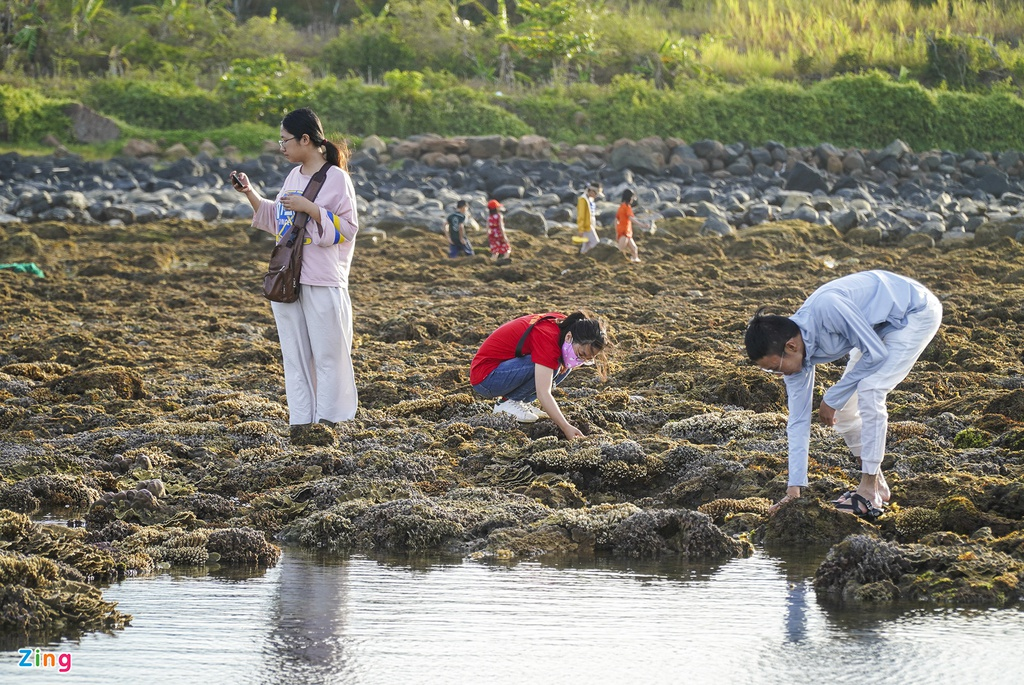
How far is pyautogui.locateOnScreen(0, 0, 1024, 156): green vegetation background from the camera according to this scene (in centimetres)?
3300

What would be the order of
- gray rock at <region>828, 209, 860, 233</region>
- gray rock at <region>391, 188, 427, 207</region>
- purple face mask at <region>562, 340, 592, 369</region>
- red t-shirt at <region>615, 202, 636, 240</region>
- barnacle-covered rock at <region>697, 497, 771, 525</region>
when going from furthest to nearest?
1. gray rock at <region>391, 188, 427, 207</region>
2. gray rock at <region>828, 209, 860, 233</region>
3. red t-shirt at <region>615, 202, 636, 240</region>
4. purple face mask at <region>562, 340, 592, 369</region>
5. barnacle-covered rock at <region>697, 497, 771, 525</region>

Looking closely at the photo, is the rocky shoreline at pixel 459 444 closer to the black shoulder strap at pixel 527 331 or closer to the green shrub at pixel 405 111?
the black shoulder strap at pixel 527 331

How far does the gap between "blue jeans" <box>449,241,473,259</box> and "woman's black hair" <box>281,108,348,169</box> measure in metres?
11.0

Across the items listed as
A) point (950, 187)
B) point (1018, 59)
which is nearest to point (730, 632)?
point (950, 187)

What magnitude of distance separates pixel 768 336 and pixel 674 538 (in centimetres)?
112

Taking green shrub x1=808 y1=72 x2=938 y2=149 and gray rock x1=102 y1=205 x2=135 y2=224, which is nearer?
gray rock x1=102 y1=205 x2=135 y2=224

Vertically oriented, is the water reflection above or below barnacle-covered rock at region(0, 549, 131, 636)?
below

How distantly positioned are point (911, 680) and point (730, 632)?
0.77m

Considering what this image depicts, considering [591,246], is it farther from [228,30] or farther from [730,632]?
[228,30]

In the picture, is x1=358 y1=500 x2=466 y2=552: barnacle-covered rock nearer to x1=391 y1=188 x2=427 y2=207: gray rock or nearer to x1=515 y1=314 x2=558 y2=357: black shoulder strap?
x1=515 y1=314 x2=558 y2=357: black shoulder strap

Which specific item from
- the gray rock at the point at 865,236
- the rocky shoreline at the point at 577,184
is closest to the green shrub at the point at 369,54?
the rocky shoreline at the point at 577,184

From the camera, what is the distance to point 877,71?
35.6m

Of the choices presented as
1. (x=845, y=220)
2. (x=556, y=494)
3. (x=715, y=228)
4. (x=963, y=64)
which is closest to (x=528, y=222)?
(x=715, y=228)

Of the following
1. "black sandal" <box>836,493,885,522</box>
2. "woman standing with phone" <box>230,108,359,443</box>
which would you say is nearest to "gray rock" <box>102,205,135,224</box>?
"woman standing with phone" <box>230,108,359,443</box>
